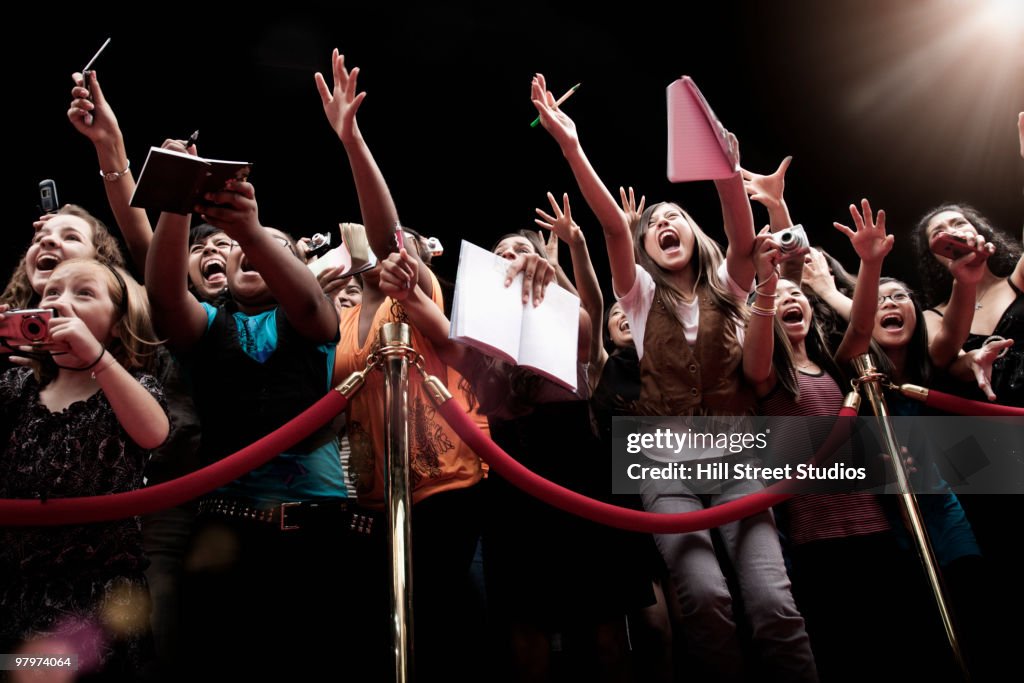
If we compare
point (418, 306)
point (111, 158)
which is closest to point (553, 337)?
point (418, 306)

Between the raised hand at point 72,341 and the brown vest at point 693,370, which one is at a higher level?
the brown vest at point 693,370

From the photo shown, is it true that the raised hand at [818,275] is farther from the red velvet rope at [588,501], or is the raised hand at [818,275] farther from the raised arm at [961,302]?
the red velvet rope at [588,501]

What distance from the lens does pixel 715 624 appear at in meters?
2.00

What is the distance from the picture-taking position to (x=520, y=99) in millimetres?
3820

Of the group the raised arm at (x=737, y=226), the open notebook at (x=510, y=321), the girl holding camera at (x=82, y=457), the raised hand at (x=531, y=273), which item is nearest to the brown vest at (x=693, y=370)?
the raised arm at (x=737, y=226)

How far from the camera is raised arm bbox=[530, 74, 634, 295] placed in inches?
88.7

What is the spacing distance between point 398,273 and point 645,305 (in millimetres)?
921

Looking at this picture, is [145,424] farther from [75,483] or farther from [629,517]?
[629,517]

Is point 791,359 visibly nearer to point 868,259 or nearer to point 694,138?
point 868,259

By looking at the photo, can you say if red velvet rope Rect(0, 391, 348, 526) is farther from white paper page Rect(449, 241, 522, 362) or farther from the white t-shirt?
the white t-shirt

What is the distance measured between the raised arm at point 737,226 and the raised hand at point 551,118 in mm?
472

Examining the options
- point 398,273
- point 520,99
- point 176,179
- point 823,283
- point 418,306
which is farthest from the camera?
point 520,99

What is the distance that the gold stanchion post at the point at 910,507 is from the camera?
6.29ft

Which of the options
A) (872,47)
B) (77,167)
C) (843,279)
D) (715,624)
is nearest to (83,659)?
(715,624)
